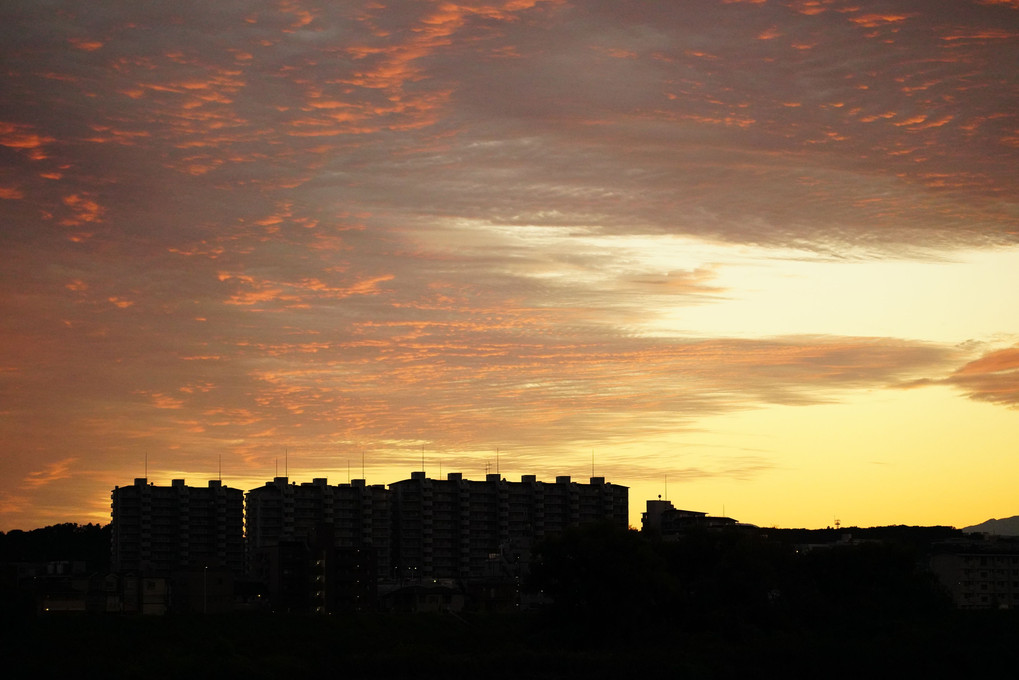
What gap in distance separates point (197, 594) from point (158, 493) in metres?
59.2

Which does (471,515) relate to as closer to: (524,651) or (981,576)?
(981,576)

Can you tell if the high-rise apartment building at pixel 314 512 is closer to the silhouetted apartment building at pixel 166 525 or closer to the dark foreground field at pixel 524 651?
the silhouetted apartment building at pixel 166 525

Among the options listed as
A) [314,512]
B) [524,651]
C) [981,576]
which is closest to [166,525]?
[314,512]

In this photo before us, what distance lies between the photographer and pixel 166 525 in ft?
484

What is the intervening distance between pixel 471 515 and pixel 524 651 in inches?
3547

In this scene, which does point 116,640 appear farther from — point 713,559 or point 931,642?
point 931,642

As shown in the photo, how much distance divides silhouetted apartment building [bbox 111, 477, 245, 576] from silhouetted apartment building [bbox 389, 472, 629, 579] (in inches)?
845

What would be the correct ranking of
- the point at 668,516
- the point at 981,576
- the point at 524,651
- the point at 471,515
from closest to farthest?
the point at 524,651
the point at 981,576
the point at 668,516
the point at 471,515

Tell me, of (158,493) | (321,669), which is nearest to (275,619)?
(321,669)

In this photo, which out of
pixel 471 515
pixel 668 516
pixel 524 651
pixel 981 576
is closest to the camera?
pixel 524 651

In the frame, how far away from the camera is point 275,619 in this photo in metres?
76.6

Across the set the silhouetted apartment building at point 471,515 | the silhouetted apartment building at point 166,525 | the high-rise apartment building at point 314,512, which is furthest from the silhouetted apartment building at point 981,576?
the silhouetted apartment building at point 166,525

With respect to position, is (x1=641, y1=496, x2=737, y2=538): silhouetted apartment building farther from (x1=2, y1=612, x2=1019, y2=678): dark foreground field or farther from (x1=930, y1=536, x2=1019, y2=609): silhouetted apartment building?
(x1=2, y1=612, x2=1019, y2=678): dark foreground field

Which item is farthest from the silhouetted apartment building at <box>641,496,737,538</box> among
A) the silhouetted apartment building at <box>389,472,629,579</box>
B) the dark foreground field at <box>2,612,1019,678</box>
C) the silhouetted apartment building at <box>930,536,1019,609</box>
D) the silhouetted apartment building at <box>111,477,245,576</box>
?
the dark foreground field at <box>2,612,1019,678</box>
